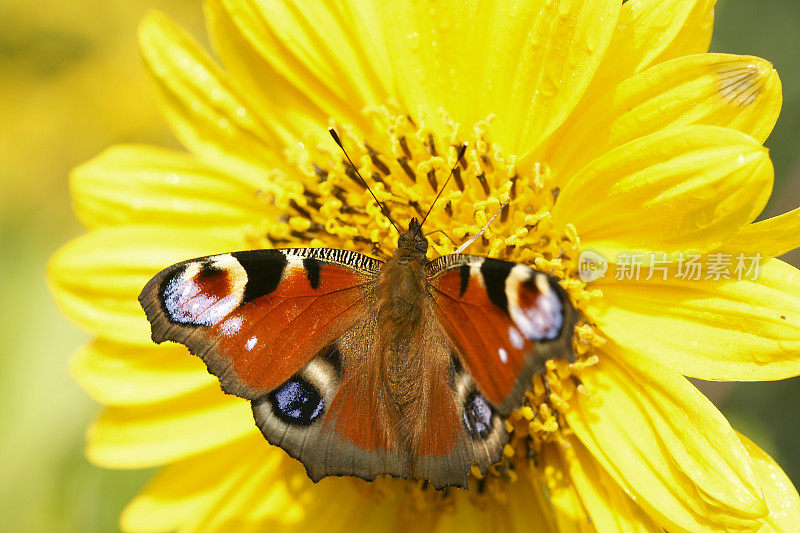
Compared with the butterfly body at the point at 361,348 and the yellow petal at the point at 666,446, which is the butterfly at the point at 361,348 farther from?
the yellow petal at the point at 666,446

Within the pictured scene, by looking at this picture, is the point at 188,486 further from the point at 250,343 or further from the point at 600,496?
the point at 600,496

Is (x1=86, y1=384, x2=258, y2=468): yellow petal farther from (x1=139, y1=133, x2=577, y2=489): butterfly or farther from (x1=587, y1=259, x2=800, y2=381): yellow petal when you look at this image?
(x1=587, y1=259, x2=800, y2=381): yellow petal

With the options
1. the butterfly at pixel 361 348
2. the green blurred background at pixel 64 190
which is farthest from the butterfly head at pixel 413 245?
the green blurred background at pixel 64 190

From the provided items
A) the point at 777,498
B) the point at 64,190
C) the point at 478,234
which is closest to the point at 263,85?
the point at 478,234

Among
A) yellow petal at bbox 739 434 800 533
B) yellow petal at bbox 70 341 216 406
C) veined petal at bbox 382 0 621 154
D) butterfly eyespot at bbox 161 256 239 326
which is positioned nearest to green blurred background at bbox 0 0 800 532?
yellow petal at bbox 70 341 216 406

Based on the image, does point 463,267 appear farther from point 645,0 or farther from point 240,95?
point 240,95

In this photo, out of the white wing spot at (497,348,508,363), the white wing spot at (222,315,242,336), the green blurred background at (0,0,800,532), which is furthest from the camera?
the green blurred background at (0,0,800,532)

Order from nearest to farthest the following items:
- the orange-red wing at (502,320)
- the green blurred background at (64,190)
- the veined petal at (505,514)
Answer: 1. the orange-red wing at (502,320)
2. the veined petal at (505,514)
3. the green blurred background at (64,190)
